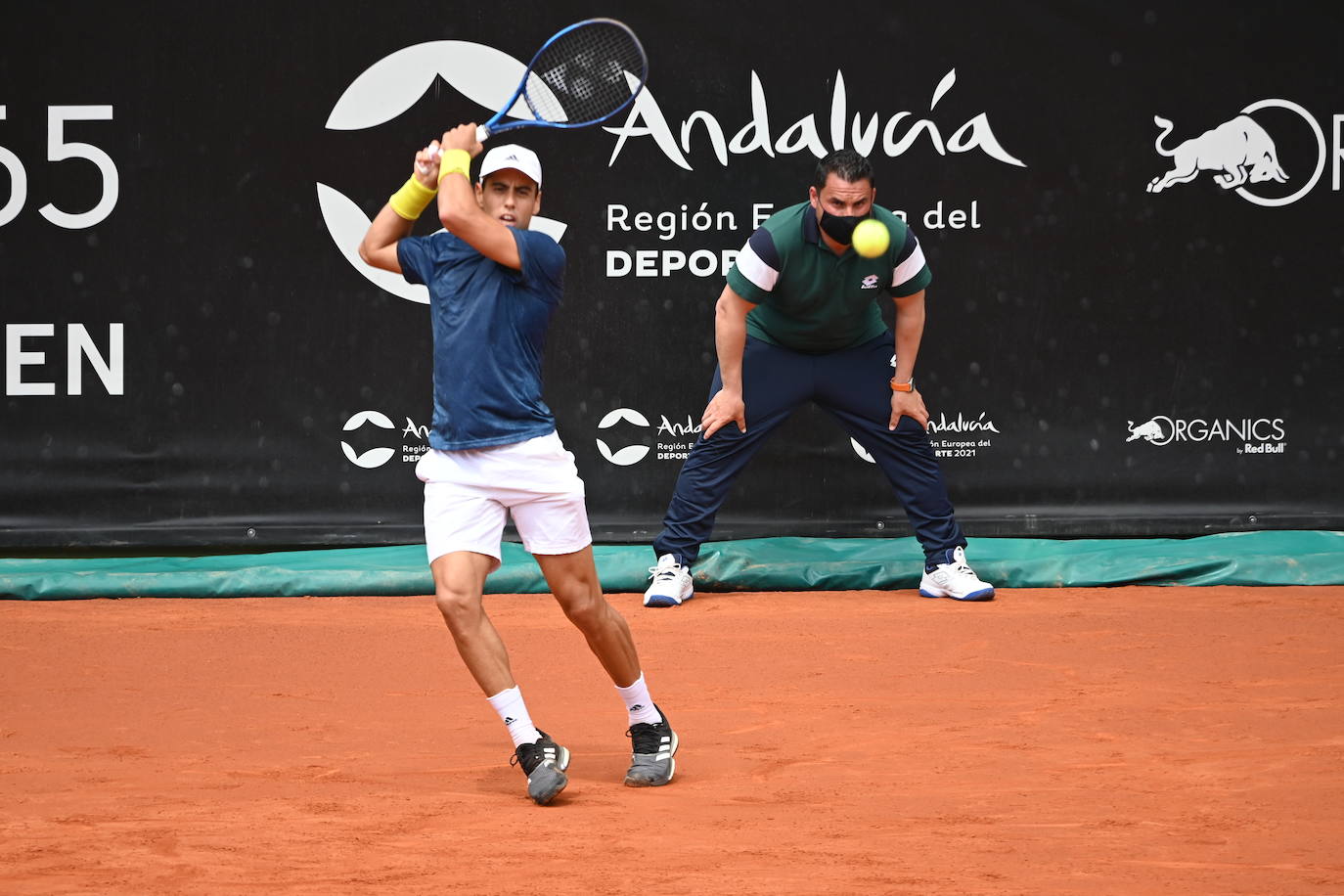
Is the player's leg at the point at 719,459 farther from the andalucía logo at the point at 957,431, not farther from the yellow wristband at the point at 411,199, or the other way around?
the yellow wristband at the point at 411,199

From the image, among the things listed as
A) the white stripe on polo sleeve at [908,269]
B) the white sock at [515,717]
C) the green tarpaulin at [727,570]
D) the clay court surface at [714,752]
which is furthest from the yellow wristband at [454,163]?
the green tarpaulin at [727,570]

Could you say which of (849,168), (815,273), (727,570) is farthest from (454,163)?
(727,570)

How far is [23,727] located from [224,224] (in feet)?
11.2

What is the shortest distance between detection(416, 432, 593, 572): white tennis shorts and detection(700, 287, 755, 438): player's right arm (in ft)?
8.51

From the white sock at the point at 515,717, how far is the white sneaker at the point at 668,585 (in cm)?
280

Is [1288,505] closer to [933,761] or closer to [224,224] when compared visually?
[933,761]

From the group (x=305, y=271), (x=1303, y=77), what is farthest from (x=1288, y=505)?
(x=305, y=271)

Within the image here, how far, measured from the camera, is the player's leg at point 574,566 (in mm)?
3887

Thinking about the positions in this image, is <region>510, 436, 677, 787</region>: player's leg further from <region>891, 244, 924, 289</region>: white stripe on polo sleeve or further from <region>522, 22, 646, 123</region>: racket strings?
<region>891, 244, 924, 289</region>: white stripe on polo sleeve

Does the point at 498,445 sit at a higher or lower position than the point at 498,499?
higher

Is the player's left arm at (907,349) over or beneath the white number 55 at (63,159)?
beneath

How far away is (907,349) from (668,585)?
4.46ft

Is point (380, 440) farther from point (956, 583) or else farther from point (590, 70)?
point (590, 70)

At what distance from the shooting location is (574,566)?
12.8 feet
